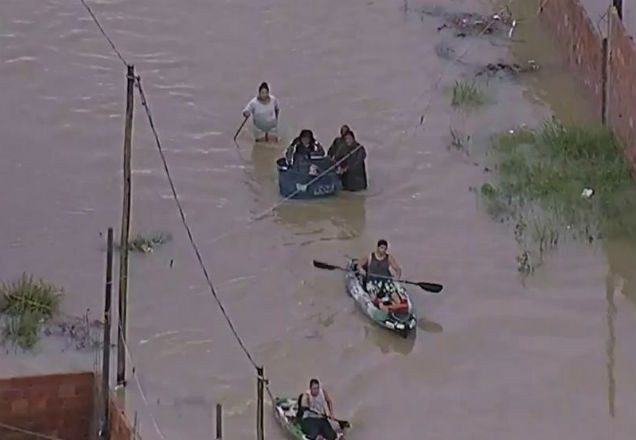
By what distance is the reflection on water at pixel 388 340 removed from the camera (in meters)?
16.3

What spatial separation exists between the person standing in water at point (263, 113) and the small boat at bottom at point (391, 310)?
429 cm

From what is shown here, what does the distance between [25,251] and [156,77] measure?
5.46m

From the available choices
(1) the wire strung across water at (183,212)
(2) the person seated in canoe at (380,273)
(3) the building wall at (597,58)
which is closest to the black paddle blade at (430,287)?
(2) the person seated in canoe at (380,273)

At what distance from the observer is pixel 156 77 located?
22844 millimetres

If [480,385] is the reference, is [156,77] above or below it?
above

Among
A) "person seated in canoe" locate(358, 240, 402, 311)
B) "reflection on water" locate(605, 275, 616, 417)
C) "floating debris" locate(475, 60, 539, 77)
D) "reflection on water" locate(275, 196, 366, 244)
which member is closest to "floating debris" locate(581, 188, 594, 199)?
"reflection on water" locate(605, 275, 616, 417)

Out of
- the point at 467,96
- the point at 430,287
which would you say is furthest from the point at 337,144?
the point at 467,96

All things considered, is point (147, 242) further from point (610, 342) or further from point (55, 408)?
point (610, 342)

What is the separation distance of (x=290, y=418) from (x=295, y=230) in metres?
4.53

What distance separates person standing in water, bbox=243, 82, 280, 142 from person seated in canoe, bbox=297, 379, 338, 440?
6850 millimetres

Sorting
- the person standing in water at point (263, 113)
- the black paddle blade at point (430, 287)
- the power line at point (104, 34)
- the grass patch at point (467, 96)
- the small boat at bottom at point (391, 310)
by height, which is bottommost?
the small boat at bottom at point (391, 310)

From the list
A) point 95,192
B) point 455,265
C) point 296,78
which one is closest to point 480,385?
point 455,265

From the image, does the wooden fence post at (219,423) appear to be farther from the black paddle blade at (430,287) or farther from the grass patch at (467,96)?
the grass patch at (467,96)

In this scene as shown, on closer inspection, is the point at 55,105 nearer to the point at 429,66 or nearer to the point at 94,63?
the point at 94,63
